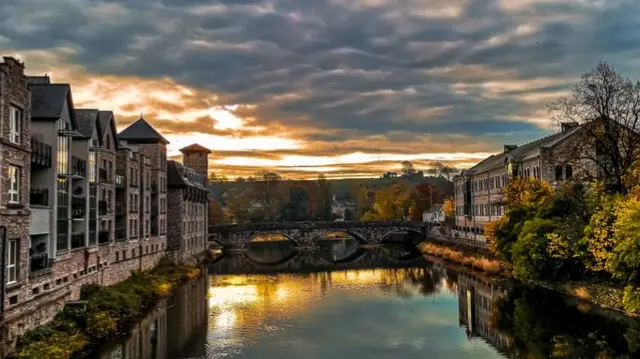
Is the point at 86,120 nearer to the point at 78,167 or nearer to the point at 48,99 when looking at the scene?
the point at 78,167

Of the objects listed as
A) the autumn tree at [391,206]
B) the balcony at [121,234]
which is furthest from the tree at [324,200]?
the balcony at [121,234]

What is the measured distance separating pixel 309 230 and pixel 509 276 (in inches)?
1878

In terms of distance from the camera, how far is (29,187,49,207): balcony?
2700cm

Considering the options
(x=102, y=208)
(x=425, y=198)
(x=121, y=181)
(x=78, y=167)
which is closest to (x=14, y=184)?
(x=78, y=167)

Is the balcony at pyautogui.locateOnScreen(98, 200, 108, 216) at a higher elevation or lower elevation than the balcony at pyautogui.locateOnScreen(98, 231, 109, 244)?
higher

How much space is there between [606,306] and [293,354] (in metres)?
18.4

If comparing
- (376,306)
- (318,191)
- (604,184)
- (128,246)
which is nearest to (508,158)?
(604,184)

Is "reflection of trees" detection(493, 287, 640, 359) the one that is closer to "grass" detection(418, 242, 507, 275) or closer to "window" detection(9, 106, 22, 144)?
"grass" detection(418, 242, 507, 275)

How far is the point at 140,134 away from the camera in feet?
182

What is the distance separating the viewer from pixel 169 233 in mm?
59750

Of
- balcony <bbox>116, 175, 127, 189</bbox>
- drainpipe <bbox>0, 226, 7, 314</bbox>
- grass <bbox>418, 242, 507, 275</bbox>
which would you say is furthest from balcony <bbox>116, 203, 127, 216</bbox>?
grass <bbox>418, 242, 507, 275</bbox>

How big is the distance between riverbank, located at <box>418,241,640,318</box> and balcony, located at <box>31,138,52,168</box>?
29.5m

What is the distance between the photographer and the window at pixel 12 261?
22750mm

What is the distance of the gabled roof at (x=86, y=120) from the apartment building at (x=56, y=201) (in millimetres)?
64
